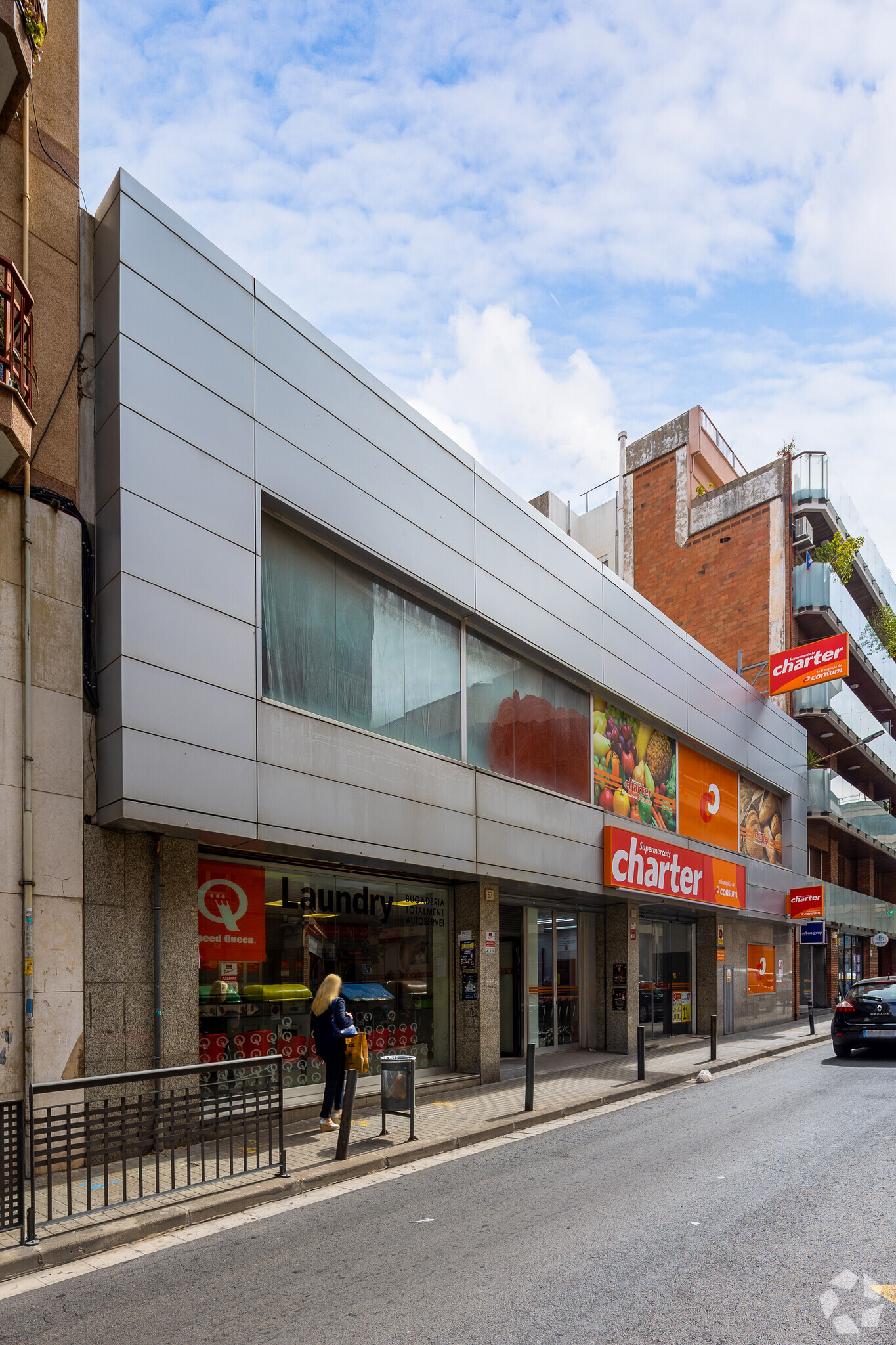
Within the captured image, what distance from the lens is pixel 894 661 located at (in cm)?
4412

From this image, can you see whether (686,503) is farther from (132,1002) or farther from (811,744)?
(132,1002)

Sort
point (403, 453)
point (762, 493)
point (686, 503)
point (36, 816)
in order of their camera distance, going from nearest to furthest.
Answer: point (36, 816) < point (403, 453) < point (762, 493) < point (686, 503)

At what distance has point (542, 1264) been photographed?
6.08 metres

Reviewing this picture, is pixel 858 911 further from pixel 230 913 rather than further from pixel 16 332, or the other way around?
pixel 16 332

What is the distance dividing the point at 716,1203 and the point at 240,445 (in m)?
8.47

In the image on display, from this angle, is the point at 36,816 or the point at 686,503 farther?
the point at 686,503

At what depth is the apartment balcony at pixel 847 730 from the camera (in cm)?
3316

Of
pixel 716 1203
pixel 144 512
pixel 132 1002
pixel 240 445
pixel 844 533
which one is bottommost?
pixel 716 1203

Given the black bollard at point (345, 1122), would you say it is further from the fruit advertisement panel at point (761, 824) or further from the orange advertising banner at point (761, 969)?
the orange advertising banner at point (761, 969)

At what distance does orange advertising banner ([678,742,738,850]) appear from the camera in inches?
911

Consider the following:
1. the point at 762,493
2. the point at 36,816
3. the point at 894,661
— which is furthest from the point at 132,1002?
the point at 894,661

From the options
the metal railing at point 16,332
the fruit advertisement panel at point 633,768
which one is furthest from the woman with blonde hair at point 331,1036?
the fruit advertisement panel at point 633,768

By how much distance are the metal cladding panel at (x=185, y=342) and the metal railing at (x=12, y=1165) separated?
690cm

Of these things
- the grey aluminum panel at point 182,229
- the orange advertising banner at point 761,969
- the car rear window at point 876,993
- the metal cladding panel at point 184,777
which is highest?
the grey aluminum panel at point 182,229
